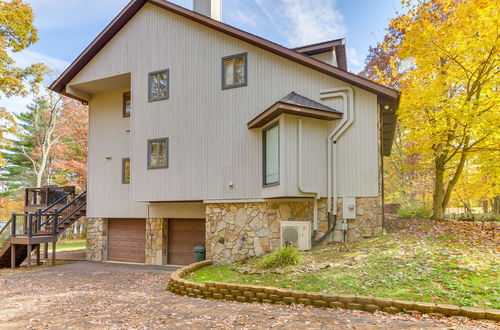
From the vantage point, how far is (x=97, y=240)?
531 inches

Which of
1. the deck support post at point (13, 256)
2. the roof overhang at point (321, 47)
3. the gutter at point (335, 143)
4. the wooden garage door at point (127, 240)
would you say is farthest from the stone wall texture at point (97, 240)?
the roof overhang at point (321, 47)

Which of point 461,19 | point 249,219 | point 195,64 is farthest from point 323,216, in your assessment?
point 461,19

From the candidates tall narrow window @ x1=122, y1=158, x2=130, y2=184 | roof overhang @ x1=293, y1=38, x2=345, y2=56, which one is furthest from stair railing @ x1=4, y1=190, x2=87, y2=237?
roof overhang @ x1=293, y1=38, x2=345, y2=56

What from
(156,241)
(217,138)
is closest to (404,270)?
(217,138)

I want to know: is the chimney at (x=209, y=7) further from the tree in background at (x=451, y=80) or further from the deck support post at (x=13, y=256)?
the deck support post at (x=13, y=256)

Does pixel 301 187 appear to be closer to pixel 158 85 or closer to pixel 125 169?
pixel 158 85

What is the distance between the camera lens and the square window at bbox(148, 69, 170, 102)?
11.5 m

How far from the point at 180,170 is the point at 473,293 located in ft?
27.9

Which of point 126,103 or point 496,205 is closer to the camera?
point 126,103

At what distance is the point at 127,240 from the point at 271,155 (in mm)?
7499

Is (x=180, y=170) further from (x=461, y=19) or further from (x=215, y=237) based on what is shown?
(x=461, y=19)

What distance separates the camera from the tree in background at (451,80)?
9.60 meters

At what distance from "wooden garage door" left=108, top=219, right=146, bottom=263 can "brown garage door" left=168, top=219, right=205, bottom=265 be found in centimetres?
130

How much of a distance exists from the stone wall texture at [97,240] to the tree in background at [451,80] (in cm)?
1223
